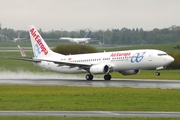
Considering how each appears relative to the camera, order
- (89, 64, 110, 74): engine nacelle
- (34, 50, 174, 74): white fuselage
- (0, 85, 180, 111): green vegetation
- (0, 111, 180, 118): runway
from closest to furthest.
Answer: (0, 111, 180, 118): runway < (0, 85, 180, 111): green vegetation < (34, 50, 174, 74): white fuselage < (89, 64, 110, 74): engine nacelle

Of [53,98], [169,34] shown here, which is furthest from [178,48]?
[53,98]

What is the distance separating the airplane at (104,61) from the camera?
2207 inches

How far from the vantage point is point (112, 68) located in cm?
5778

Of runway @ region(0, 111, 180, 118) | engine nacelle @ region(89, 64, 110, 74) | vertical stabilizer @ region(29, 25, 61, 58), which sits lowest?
engine nacelle @ region(89, 64, 110, 74)

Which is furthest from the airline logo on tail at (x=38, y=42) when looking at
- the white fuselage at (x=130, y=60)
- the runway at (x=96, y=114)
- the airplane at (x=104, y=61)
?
the runway at (x=96, y=114)

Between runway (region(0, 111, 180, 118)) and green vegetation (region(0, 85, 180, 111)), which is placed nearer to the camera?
runway (region(0, 111, 180, 118))

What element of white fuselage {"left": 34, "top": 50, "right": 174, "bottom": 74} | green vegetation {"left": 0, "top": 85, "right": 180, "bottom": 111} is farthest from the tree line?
green vegetation {"left": 0, "top": 85, "right": 180, "bottom": 111}

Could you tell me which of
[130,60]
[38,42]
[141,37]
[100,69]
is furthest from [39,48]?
[141,37]

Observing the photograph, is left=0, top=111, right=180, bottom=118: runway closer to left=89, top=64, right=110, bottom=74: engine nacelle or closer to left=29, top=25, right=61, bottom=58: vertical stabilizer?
left=89, top=64, right=110, bottom=74: engine nacelle

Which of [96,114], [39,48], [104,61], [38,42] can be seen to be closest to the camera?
[96,114]

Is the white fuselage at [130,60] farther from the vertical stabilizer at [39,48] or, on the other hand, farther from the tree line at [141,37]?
the tree line at [141,37]

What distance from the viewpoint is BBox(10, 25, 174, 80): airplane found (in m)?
56.1

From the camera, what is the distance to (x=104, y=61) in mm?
58594

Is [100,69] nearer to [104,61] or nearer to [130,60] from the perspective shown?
[104,61]
